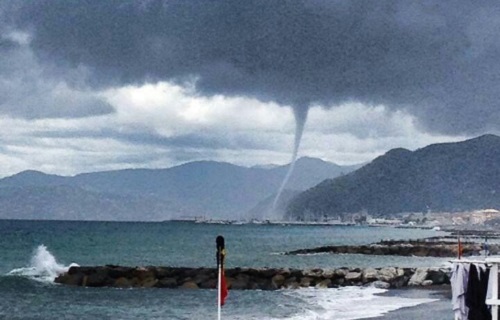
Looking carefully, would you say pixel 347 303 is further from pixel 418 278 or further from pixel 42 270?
pixel 42 270

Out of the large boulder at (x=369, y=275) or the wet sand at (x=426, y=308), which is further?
the large boulder at (x=369, y=275)

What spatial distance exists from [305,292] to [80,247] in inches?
2533

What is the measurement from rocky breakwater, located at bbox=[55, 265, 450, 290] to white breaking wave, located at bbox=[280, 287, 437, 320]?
101 inches

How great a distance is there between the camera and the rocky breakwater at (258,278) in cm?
4828

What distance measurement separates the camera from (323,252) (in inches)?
3907

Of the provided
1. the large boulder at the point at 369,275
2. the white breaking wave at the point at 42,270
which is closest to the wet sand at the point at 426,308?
the large boulder at the point at 369,275

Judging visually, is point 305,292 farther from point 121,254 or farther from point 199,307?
point 121,254

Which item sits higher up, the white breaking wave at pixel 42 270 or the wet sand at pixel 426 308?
the white breaking wave at pixel 42 270

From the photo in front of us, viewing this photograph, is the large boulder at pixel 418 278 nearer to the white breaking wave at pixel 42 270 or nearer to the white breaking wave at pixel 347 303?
the white breaking wave at pixel 347 303

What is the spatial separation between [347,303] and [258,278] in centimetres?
1270

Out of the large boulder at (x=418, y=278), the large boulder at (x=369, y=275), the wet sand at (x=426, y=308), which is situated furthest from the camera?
the large boulder at (x=369, y=275)

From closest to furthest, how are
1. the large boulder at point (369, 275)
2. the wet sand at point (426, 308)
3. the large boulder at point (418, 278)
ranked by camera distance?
1. the wet sand at point (426, 308)
2. the large boulder at point (418, 278)
3. the large boulder at point (369, 275)

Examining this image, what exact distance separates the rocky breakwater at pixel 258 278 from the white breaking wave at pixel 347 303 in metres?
2.57

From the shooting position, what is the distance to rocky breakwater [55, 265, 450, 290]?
158 feet
